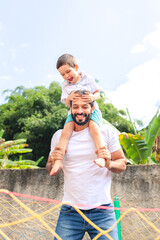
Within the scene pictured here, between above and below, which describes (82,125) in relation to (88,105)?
below

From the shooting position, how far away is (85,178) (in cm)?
153

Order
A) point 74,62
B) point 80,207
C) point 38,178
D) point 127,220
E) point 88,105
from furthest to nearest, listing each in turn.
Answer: point 38,178 < point 127,220 < point 74,62 < point 88,105 < point 80,207

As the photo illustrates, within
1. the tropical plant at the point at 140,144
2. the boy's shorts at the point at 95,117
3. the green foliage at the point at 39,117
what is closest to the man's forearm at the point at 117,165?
the boy's shorts at the point at 95,117

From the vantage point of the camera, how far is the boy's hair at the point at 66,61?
1.77 meters

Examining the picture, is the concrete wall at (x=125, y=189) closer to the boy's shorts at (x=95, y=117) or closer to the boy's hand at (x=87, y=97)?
the boy's shorts at (x=95, y=117)

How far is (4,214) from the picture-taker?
8.71 feet

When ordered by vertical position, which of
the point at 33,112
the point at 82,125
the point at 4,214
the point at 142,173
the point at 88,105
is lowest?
the point at 4,214

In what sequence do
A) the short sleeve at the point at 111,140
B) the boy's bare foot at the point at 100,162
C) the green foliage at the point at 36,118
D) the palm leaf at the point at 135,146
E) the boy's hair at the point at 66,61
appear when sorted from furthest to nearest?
the green foliage at the point at 36,118, the palm leaf at the point at 135,146, the boy's hair at the point at 66,61, the short sleeve at the point at 111,140, the boy's bare foot at the point at 100,162

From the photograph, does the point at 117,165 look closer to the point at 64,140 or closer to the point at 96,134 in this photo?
the point at 96,134

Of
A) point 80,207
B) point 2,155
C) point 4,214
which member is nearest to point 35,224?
point 4,214

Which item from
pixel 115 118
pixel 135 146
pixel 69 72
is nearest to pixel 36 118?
pixel 115 118

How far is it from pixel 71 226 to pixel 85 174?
11.8 inches

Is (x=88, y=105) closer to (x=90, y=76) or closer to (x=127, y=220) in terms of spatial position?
(x=90, y=76)

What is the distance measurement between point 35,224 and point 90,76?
1606mm
